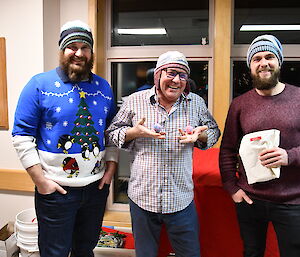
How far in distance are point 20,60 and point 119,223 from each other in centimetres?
156

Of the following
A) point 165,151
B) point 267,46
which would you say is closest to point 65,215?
point 165,151

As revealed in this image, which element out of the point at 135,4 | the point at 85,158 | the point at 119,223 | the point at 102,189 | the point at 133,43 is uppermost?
the point at 135,4

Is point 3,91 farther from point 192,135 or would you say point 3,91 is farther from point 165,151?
point 192,135

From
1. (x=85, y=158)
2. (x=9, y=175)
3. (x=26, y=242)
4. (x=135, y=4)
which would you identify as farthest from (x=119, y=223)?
(x=135, y=4)

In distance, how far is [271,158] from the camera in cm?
124

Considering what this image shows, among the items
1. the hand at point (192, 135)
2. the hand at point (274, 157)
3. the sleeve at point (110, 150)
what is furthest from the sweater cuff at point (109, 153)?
the hand at point (274, 157)

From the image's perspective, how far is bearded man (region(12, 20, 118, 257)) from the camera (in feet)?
4.62

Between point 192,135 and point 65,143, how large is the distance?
61cm

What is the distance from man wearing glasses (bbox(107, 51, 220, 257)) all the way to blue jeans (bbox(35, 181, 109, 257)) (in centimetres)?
22

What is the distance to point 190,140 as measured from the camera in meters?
1.35

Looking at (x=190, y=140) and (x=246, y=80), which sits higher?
(x=246, y=80)

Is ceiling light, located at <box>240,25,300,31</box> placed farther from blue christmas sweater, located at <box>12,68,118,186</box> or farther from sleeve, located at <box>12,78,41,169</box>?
sleeve, located at <box>12,78,41,169</box>

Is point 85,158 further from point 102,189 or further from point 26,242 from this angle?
point 26,242

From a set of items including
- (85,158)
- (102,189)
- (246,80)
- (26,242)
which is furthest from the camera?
(246,80)
